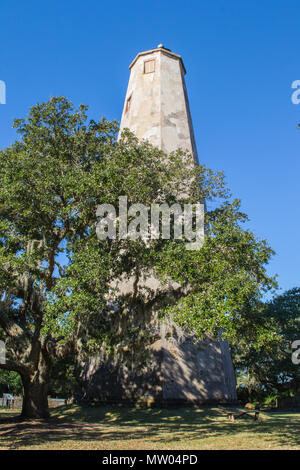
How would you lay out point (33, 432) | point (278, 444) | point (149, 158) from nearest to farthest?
point (278, 444)
point (33, 432)
point (149, 158)

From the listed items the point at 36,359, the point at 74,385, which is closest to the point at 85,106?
the point at 36,359

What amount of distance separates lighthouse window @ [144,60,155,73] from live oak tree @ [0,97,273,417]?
44.6ft

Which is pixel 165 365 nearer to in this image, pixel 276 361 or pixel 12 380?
pixel 276 361

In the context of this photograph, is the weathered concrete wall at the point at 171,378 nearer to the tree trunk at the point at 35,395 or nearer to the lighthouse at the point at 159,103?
the tree trunk at the point at 35,395

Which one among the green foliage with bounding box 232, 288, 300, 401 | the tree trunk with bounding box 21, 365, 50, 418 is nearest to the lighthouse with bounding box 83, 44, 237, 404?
the tree trunk with bounding box 21, 365, 50, 418

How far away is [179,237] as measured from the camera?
13.9 meters

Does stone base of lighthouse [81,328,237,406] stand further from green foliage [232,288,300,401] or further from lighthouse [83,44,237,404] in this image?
green foliage [232,288,300,401]

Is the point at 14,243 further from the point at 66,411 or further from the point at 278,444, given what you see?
the point at 278,444

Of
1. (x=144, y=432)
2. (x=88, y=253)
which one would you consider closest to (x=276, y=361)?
(x=144, y=432)

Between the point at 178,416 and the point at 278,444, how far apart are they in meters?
6.59

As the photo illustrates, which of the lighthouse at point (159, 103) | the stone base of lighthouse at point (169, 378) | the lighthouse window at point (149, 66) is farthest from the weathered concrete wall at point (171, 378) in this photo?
the lighthouse window at point (149, 66)

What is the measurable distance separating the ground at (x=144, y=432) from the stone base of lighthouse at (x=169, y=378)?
75cm

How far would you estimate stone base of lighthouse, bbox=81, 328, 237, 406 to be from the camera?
1766 centimetres

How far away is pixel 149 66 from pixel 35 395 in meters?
23.2
